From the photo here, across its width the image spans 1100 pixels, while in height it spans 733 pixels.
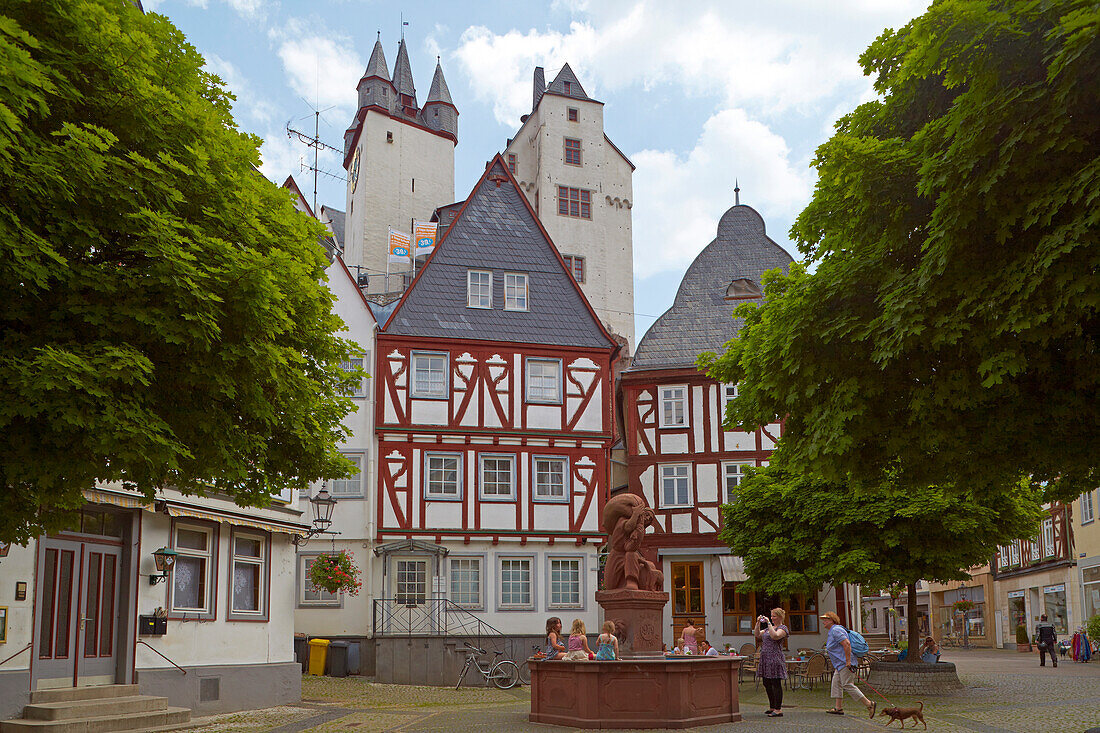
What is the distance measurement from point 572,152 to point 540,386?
93.6 ft

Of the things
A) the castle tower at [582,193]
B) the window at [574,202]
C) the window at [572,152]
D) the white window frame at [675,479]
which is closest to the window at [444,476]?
the white window frame at [675,479]

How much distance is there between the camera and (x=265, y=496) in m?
11.8

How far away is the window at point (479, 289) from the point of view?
31.9 m

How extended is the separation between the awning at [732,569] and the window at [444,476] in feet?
29.8

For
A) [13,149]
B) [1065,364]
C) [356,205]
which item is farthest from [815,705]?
[356,205]

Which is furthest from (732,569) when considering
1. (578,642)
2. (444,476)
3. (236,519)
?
(236,519)

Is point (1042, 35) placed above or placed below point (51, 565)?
above

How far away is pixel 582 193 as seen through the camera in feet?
188

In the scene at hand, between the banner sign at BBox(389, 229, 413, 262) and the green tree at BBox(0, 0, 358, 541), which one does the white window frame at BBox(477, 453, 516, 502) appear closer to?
the green tree at BBox(0, 0, 358, 541)

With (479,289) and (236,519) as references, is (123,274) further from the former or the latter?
(479,289)

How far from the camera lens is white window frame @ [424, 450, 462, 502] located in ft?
98.8

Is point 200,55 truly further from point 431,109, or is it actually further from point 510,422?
point 431,109

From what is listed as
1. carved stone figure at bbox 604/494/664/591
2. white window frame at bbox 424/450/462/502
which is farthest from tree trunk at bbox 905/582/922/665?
white window frame at bbox 424/450/462/502

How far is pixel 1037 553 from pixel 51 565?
149 ft
